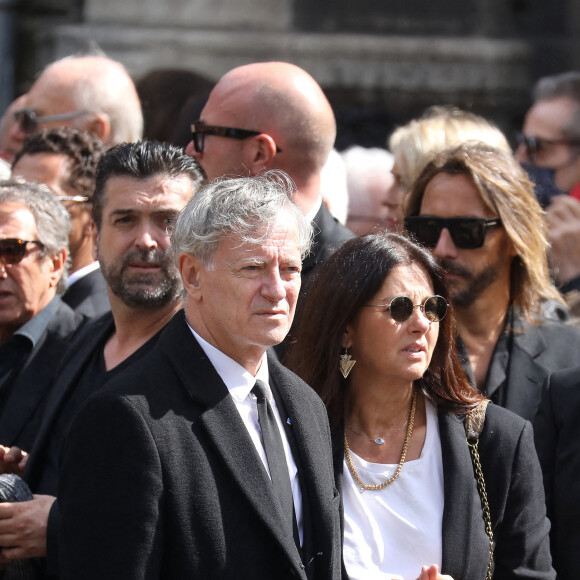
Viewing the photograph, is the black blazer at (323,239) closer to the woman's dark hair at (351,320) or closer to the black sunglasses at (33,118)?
the woman's dark hair at (351,320)

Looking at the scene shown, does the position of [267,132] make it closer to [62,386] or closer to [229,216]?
[62,386]

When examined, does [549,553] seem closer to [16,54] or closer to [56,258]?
[56,258]

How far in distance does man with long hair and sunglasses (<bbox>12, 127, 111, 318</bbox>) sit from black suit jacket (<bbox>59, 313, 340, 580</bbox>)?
93.7 inches

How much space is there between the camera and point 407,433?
3453 millimetres

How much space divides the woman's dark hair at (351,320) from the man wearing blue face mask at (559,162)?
189 centimetres

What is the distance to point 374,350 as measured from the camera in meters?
3.47

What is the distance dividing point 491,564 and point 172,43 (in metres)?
6.58

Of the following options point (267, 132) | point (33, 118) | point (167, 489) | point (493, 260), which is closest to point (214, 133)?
point (267, 132)

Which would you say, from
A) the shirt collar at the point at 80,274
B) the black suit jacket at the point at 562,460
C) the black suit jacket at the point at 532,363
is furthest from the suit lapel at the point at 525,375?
the shirt collar at the point at 80,274

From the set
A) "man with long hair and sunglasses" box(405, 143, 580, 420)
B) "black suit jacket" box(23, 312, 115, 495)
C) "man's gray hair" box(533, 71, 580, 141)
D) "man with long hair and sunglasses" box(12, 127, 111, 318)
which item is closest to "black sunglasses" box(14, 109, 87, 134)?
"man with long hair and sunglasses" box(12, 127, 111, 318)

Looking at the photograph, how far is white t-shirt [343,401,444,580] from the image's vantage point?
3.23 metres

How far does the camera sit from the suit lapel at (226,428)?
9.04 ft

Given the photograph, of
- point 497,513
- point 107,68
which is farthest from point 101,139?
point 497,513

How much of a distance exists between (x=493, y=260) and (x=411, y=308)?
1.10 meters
